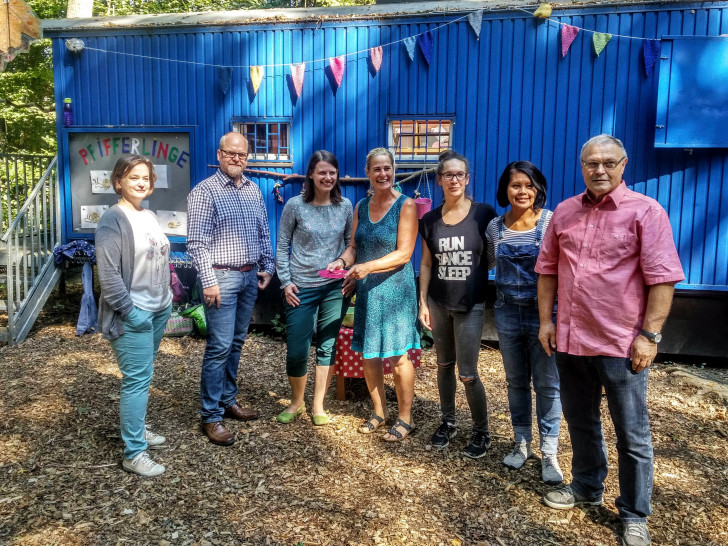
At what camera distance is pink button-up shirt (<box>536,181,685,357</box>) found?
7.91 ft

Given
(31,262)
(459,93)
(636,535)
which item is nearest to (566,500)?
(636,535)

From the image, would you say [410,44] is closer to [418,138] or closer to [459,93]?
[459,93]

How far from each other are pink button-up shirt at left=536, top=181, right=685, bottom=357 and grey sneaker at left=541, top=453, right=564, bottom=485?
34.6 inches

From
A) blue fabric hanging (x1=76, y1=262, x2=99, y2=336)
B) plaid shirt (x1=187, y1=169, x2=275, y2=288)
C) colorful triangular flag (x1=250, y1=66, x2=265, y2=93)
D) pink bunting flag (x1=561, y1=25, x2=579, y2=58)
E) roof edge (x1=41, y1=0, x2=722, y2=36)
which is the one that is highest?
roof edge (x1=41, y1=0, x2=722, y2=36)

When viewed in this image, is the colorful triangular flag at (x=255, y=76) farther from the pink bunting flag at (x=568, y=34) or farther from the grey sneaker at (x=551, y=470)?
the grey sneaker at (x=551, y=470)

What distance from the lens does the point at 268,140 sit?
6.55m

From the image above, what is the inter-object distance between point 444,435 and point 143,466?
1.81 metres

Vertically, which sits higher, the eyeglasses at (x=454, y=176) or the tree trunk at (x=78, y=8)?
the tree trunk at (x=78, y=8)

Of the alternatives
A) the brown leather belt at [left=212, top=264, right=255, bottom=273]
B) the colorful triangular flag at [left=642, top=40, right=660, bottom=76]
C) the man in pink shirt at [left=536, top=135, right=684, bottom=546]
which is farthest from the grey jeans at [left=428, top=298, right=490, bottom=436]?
the colorful triangular flag at [left=642, top=40, right=660, bottom=76]

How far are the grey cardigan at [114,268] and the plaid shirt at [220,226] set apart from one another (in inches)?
20.0

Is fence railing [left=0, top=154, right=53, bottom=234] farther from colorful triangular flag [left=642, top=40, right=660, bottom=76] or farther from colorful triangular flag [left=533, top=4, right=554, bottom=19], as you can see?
colorful triangular flag [left=642, top=40, right=660, bottom=76]

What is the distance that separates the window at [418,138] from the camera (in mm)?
6160

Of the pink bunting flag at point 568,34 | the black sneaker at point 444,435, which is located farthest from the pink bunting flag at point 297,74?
the black sneaker at point 444,435

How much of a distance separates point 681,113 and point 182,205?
5258mm
